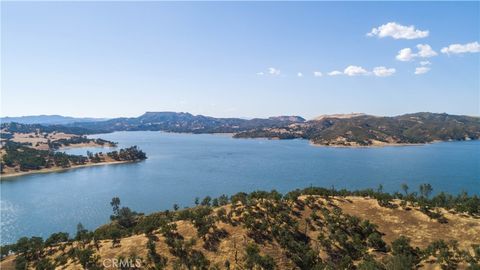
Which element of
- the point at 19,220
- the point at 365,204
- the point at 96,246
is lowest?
the point at 19,220

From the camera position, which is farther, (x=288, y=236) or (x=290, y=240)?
(x=288, y=236)

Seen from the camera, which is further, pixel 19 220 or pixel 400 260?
pixel 19 220

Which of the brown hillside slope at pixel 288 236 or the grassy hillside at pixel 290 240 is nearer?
the grassy hillside at pixel 290 240

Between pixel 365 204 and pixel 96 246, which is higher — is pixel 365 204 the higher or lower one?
the higher one

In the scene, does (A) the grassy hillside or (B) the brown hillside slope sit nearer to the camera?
(A) the grassy hillside

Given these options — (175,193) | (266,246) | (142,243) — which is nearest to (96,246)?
(142,243)

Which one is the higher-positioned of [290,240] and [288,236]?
[288,236]

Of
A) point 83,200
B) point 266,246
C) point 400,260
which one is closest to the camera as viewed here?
point 400,260

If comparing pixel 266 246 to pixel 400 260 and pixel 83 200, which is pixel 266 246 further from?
pixel 83 200
